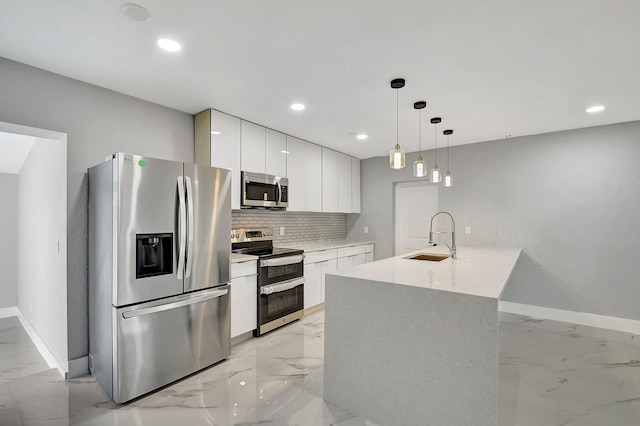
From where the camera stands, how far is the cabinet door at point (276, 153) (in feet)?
12.9

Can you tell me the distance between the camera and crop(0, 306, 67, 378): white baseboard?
2721 millimetres

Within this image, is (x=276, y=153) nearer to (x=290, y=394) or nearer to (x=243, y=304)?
(x=243, y=304)

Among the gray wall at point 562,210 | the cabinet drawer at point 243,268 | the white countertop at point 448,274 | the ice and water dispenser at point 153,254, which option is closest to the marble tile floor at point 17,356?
the ice and water dispenser at point 153,254

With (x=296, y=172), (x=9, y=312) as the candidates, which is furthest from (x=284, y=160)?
(x=9, y=312)

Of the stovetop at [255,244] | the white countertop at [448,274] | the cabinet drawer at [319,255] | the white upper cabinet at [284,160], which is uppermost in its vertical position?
the white upper cabinet at [284,160]

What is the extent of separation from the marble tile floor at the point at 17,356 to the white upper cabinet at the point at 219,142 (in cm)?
232

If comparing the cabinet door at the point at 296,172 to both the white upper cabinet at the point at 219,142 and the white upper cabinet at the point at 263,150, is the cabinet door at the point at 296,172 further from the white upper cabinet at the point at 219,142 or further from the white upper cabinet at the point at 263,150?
the white upper cabinet at the point at 219,142

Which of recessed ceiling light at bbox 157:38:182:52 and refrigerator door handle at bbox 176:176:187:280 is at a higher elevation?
recessed ceiling light at bbox 157:38:182:52

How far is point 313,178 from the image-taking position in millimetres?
4715

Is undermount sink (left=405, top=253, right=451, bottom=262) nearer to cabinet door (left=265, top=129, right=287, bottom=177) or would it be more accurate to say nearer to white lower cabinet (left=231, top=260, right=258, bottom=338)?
white lower cabinet (left=231, top=260, right=258, bottom=338)

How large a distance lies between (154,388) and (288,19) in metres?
2.80

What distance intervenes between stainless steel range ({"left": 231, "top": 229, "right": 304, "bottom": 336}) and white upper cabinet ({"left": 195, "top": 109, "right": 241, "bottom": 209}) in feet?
1.94

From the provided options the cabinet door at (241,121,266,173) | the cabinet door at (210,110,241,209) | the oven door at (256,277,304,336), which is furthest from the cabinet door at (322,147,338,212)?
the cabinet door at (210,110,241,209)

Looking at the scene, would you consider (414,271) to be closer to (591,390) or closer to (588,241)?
(591,390)
